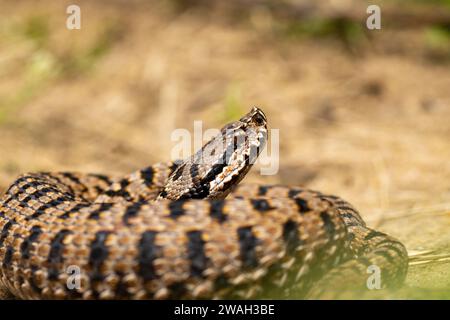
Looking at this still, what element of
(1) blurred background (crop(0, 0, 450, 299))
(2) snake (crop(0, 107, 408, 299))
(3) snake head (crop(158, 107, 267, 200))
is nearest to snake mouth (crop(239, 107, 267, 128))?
(3) snake head (crop(158, 107, 267, 200))

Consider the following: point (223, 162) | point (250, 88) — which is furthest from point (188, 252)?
point (250, 88)

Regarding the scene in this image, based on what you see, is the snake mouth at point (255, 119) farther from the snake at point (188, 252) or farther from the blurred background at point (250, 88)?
the blurred background at point (250, 88)

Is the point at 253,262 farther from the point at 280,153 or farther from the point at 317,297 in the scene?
the point at 280,153

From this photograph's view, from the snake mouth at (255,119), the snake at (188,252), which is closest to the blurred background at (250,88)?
the snake mouth at (255,119)

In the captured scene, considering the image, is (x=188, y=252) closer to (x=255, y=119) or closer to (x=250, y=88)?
(x=255, y=119)
